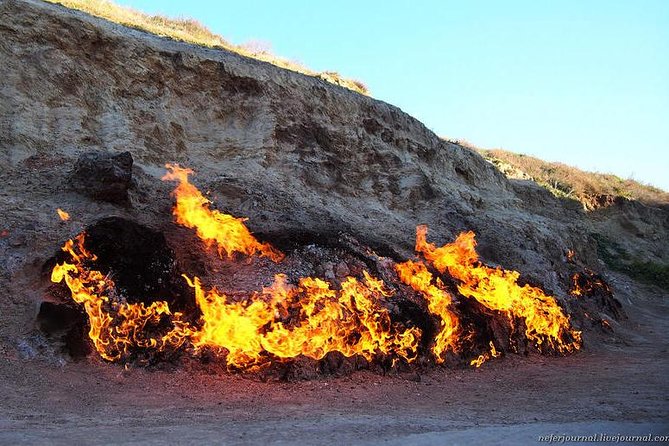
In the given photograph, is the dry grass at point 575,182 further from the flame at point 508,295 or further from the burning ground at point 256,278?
the flame at point 508,295

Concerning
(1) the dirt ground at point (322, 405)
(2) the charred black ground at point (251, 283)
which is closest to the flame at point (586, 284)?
(2) the charred black ground at point (251, 283)

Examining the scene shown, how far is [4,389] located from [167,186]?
5.60m

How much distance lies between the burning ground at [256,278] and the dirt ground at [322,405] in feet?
0.16

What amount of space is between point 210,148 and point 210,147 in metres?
0.03

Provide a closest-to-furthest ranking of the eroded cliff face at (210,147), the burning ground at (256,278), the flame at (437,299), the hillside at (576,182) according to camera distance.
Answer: the burning ground at (256,278)
the flame at (437,299)
the eroded cliff face at (210,147)
the hillside at (576,182)

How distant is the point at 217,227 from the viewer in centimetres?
1012

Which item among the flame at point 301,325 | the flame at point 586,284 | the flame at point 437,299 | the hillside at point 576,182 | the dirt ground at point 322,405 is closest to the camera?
the dirt ground at point 322,405

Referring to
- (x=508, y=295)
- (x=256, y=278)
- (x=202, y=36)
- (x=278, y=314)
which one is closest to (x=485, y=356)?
(x=508, y=295)

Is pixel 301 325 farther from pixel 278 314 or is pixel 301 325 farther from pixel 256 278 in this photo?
pixel 256 278

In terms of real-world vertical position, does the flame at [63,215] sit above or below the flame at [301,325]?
above

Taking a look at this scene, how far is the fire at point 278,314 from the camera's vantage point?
7.81 metres

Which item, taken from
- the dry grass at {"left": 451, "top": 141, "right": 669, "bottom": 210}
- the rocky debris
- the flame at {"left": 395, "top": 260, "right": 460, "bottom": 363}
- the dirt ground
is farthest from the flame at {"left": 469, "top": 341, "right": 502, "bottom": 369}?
the dry grass at {"left": 451, "top": 141, "right": 669, "bottom": 210}

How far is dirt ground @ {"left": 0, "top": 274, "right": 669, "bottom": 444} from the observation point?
16.4 ft

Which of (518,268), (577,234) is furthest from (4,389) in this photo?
(577,234)
